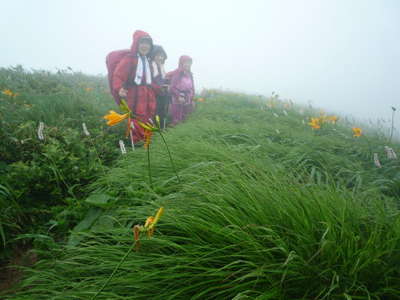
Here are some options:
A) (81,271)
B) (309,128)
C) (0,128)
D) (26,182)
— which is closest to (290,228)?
(81,271)

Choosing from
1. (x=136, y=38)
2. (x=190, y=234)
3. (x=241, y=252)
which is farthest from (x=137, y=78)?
(x=241, y=252)

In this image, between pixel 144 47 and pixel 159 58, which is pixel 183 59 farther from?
pixel 144 47

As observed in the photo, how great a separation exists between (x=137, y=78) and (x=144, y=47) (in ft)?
1.59

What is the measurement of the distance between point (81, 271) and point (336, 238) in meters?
0.97

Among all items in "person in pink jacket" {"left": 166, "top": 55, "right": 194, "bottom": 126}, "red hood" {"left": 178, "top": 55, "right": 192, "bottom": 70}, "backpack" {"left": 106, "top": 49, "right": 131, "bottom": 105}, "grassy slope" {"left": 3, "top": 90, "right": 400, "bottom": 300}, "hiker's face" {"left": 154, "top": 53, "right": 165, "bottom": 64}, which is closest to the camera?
"grassy slope" {"left": 3, "top": 90, "right": 400, "bottom": 300}

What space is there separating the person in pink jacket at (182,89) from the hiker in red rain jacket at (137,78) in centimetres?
114

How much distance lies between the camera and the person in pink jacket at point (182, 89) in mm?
4734

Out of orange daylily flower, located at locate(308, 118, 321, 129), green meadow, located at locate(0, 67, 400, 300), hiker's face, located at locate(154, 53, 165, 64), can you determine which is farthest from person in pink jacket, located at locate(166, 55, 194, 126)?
green meadow, located at locate(0, 67, 400, 300)

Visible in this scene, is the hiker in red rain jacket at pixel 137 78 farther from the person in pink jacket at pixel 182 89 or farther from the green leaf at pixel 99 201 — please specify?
the green leaf at pixel 99 201

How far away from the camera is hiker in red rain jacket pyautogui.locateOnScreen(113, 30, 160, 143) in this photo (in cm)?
329

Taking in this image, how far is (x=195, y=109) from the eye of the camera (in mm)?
5586

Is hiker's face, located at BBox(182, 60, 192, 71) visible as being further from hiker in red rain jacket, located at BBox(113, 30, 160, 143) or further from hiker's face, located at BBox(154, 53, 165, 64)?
hiker in red rain jacket, located at BBox(113, 30, 160, 143)

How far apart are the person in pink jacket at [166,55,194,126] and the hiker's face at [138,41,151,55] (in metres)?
1.29

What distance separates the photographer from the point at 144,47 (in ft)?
11.3
